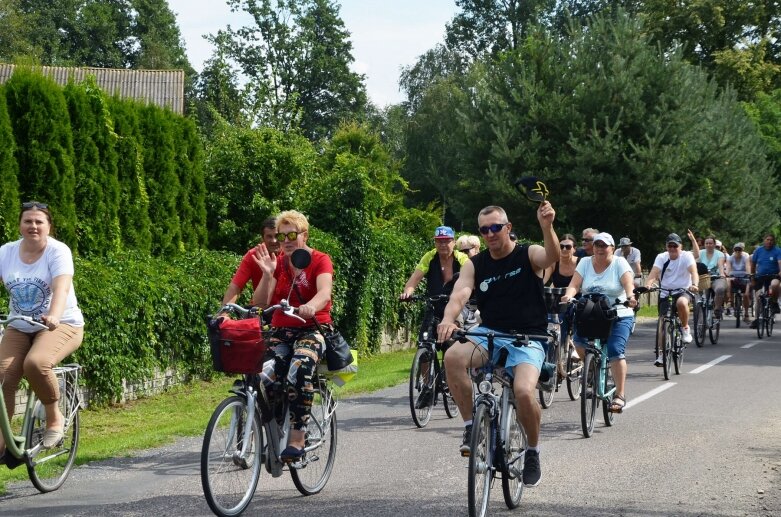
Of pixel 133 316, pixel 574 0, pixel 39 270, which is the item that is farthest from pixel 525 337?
pixel 574 0

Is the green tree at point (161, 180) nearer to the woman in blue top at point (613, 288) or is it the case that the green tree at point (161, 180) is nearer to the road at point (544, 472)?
the road at point (544, 472)

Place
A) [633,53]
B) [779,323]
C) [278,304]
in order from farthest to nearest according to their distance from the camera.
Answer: [633,53]
[779,323]
[278,304]

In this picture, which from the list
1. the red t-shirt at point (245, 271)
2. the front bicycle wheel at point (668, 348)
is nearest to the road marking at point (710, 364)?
the front bicycle wheel at point (668, 348)

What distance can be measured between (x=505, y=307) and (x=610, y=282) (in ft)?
14.4

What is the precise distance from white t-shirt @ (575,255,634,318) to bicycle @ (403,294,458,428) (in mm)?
1517

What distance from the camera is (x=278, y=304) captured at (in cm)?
724

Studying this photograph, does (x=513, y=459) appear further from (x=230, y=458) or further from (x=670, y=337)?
(x=670, y=337)

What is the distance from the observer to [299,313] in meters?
7.08

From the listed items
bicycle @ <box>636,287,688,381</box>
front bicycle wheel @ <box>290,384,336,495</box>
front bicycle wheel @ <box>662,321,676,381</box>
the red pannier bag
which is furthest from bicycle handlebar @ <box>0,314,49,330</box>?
front bicycle wheel @ <box>662,321,676,381</box>

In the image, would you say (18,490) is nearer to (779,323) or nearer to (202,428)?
(202,428)

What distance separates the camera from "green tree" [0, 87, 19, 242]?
13438 millimetres

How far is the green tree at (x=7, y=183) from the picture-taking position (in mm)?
13438

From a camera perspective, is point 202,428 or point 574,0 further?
point 574,0

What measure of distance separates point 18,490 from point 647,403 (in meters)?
7.34
